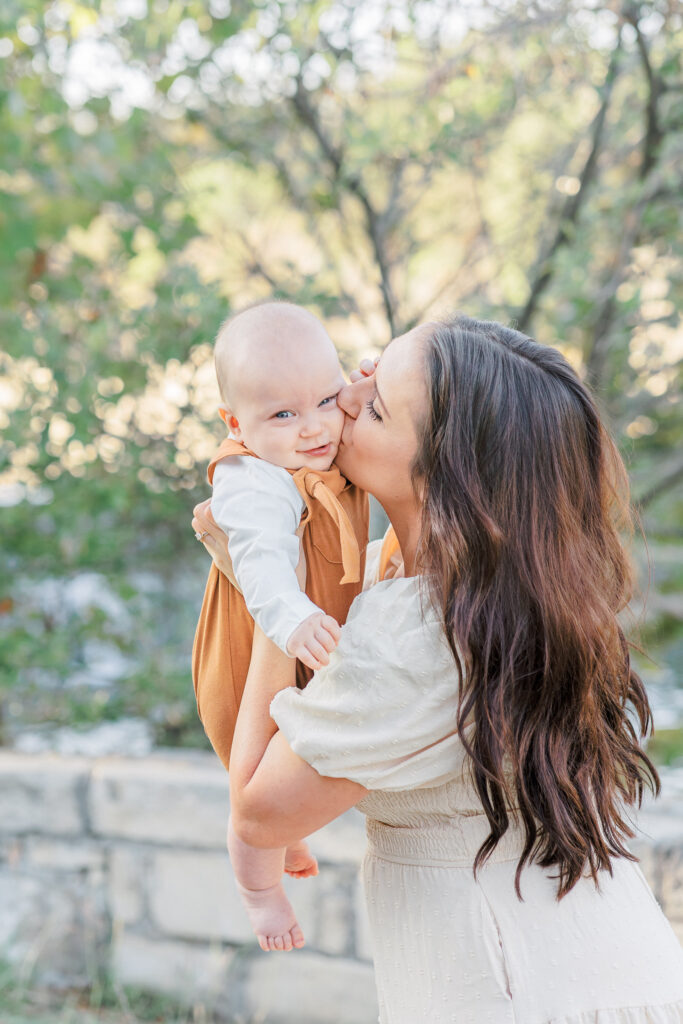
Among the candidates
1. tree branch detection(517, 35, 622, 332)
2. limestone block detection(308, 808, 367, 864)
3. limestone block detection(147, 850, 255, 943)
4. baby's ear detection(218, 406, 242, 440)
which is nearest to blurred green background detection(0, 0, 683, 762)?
tree branch detection(517, 35, 622, 332)

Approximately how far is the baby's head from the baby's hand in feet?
1.07

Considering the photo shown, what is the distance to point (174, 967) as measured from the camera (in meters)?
Answer: 3.04

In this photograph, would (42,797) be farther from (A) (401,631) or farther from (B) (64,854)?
(A) (401,631)

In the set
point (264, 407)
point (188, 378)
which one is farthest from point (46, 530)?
point (264, 407)

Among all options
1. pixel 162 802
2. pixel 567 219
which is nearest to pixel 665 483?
pixel 567 219

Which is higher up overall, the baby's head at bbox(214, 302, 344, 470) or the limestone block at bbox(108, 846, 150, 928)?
the baby's head at bbox(214, 302, 344, 470)

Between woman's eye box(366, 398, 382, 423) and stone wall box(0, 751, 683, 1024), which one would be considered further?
stone wall box(0, 751, 683, 1024)

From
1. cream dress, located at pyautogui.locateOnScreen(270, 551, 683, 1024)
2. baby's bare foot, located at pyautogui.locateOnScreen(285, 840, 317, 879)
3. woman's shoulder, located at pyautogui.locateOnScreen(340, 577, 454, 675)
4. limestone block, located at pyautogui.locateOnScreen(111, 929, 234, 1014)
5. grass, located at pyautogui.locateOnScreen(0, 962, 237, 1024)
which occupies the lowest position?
grass, located at pyautogui.locateOnScreen(0, 962, 237, 1024)

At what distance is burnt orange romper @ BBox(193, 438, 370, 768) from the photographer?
1503 mm

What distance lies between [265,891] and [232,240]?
116 inches

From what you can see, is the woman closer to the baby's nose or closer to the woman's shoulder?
the woman's shoulder

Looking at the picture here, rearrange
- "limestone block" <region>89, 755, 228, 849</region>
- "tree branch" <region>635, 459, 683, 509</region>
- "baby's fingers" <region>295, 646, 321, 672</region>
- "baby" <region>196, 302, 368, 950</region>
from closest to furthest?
"baby's fingers" <region>295, 646, 321, 672</region>, "baby" <region>196, 302, 368, 950</region>, "limestone block" <region>89, 755, 228, 849</region>, "tree branch" <region>635, 459, 683, 509</region>

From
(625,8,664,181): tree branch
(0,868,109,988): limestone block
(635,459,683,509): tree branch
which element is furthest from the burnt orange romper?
(635,459,683,509): tree branch

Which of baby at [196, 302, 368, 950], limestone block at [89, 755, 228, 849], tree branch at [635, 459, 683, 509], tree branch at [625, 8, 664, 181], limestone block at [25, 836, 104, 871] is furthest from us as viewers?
tree branch at [635, 459, 683, 509]
